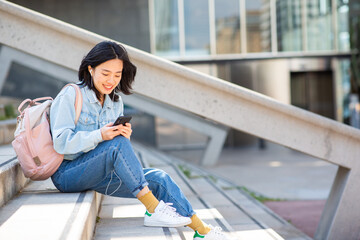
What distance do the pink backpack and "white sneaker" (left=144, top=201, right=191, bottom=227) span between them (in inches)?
29.4

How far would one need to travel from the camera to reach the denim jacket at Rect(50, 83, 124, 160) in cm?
300

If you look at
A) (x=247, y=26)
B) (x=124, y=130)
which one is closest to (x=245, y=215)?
(x=124, y=130)

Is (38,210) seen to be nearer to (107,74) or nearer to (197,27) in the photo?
(107,74)

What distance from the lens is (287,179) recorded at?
351 inches

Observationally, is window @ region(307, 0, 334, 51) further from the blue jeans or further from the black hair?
the blue jeans

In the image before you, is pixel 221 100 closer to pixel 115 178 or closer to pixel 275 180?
pixel 115 178

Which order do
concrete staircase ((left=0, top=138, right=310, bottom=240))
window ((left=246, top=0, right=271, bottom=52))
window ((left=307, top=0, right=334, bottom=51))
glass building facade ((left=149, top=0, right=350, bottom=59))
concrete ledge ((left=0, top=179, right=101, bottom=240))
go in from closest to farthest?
concrete ledge ((left=0, top=179, right=101, bottom=240)), concrete staircase ((left=0, top=138, right=310, bottom=240)), glass building facade ((left=149, top=0, right=350, bottom=59)), window ((left=246, top=0, right=271, bottom=52)), window ((left=307, top=0, right=334, bottom=51))

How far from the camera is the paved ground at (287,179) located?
20.3 feet

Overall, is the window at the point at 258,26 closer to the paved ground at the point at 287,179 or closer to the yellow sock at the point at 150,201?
the paved ground at the point at 287,179

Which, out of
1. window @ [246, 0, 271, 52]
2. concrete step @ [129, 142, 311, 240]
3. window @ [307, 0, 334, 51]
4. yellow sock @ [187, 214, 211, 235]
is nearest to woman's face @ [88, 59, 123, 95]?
yellow sock @ [187, 214, 211, 235]

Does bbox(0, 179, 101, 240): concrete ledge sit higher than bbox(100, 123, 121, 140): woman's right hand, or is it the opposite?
bbox(100, 123, 121, 140): woman's right hand

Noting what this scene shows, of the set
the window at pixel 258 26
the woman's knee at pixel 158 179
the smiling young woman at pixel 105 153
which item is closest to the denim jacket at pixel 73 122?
the smiling young woman at pixel 105 153

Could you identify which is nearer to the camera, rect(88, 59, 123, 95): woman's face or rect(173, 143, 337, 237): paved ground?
rect(88, 59, 123, 95): woman's face

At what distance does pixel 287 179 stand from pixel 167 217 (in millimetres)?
6215
